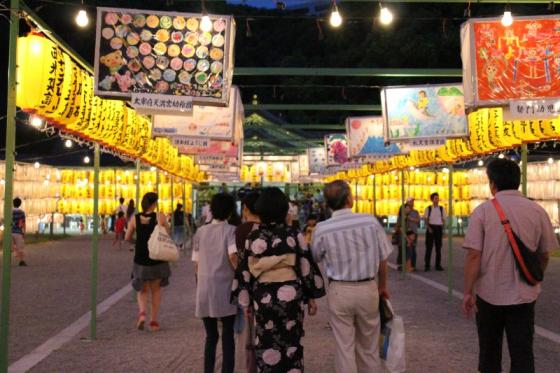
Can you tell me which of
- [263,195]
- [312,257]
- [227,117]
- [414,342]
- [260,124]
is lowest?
[414,342]

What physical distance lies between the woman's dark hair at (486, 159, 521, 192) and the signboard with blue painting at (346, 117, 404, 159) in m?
14.8

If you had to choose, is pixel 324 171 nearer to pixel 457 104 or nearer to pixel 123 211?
pixel 123 211

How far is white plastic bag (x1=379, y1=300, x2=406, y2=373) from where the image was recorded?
5.75 m

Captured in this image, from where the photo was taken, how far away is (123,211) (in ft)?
101

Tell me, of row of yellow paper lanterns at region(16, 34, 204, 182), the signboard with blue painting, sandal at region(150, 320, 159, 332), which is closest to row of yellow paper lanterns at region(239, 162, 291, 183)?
the signboard with blue painting

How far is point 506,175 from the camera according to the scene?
552 centimetres

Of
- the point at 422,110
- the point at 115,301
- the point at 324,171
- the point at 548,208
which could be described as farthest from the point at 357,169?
the point at 115,301

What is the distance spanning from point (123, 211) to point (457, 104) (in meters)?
19.4

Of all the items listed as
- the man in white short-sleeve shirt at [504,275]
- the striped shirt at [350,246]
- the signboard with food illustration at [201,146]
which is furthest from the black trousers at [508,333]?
the signboard with food illustration at [201,146]

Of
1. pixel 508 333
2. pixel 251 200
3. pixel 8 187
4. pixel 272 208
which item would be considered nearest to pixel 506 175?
pixel 508 333

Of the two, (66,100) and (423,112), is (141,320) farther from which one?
(423,112)

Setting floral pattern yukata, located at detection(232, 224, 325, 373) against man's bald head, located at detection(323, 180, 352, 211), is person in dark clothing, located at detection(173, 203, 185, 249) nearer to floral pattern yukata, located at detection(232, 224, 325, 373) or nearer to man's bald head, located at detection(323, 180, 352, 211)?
man's bald head, located at detection(323, 180, 352, 211)

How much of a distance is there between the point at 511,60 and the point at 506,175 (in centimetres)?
499

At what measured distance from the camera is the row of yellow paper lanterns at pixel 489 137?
470 inches
